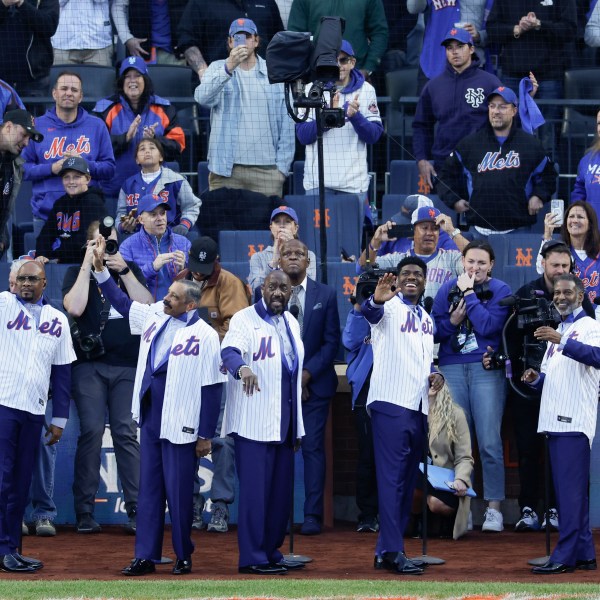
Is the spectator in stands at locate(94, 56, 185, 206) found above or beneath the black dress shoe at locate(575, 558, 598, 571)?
above

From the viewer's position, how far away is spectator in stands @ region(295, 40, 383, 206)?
12945 mm

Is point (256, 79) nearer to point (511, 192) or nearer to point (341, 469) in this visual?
point (511, 192)

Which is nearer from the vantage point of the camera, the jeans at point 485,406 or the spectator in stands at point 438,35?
the jeans at point 485,406

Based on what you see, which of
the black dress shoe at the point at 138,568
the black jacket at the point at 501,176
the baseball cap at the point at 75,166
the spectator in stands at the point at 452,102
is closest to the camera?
the black dress shoe at the point at 138,568

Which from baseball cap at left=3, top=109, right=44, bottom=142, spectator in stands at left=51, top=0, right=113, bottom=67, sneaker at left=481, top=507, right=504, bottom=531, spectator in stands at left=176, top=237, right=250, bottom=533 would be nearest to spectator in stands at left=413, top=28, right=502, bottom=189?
spectator in stands at left=176, top=237, right=250, bottom=533

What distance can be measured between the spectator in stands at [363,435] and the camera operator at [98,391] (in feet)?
5.33

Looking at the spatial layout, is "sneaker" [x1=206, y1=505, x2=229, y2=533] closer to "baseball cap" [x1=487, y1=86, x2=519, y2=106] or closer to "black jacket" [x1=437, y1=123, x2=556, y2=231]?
"black jacket" [x1=437, y1=123, x2=556, y2=231]

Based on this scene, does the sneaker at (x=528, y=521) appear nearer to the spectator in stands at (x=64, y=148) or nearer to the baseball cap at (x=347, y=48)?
the baseball cap at (x=347, y=48)

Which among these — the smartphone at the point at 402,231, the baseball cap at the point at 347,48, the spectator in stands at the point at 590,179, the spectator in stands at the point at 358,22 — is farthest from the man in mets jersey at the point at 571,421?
the spectator in stands at the point at 358,22

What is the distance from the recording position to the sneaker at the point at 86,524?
10.8 metres

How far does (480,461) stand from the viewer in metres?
11.2

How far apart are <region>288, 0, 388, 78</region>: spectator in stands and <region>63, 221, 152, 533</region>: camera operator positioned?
410 centimetres

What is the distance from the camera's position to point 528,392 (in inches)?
419

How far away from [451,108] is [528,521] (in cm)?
405
